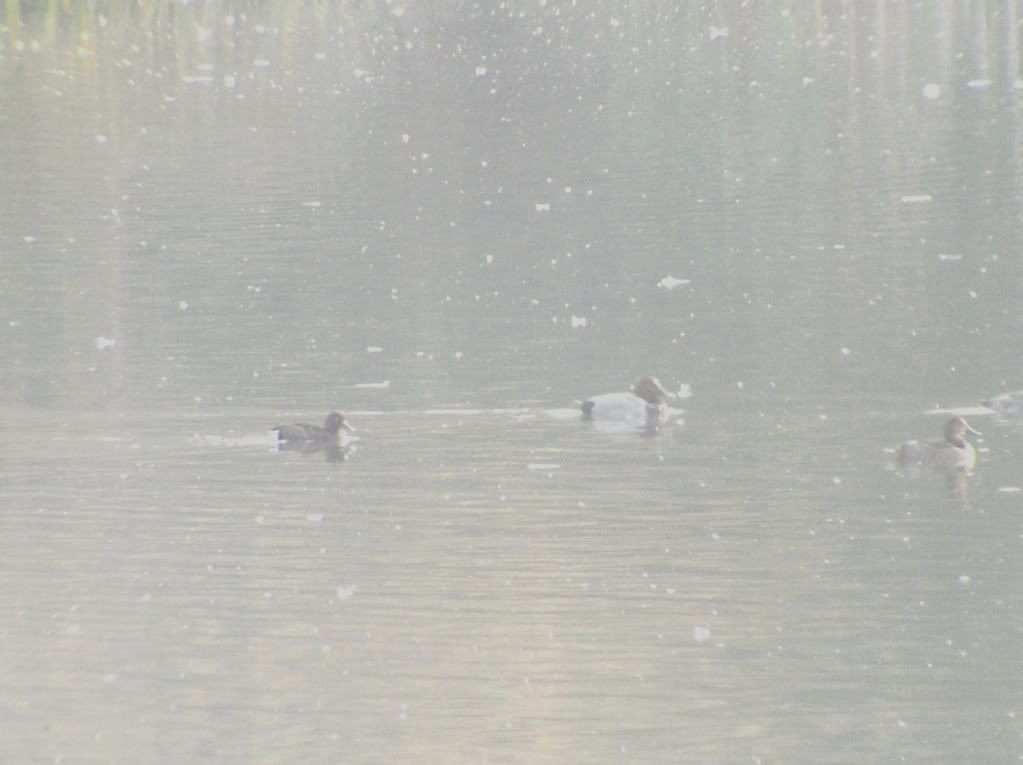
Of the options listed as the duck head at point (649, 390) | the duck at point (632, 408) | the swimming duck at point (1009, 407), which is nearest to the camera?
the swimming duck at point (1009, 407)

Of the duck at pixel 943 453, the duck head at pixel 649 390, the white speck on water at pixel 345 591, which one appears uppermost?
the duck head at pixel 649 390

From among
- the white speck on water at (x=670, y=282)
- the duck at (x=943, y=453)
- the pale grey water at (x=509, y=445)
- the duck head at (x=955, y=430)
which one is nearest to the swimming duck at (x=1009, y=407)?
the pale grey water at (x=509, y=445)

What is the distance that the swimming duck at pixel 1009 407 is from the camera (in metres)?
16.2

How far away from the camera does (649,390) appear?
1689 cm

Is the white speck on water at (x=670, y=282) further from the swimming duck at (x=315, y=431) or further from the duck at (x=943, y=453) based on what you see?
the duck at (x=943, y=453)

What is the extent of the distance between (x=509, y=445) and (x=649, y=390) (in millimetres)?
1559

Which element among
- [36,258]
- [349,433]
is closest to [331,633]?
[349,433]

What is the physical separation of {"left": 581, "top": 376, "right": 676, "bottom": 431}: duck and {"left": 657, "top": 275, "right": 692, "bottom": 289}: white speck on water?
5.53 metres

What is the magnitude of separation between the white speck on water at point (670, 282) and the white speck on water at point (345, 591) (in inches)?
422

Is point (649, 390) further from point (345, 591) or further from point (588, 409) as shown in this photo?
point (345, 591)

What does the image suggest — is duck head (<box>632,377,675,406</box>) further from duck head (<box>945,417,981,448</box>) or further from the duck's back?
duck head (<box>945,417,981,448</box>)

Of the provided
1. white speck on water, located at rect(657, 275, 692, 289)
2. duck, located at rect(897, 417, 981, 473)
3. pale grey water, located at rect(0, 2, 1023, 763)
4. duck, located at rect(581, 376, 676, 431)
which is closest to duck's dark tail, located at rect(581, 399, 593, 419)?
duck, located at rect(581, 376, 676, 431)

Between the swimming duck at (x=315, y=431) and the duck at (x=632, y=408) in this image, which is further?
the duck at (x=632, y=408)

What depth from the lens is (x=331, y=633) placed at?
A: 1112 cm
